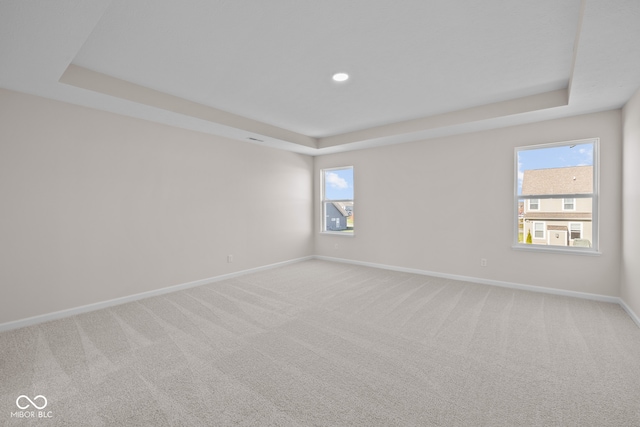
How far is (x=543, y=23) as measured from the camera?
6.64 ft

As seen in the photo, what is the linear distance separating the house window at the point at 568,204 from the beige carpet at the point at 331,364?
47.3 inches

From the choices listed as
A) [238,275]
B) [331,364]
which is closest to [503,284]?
[331,364]

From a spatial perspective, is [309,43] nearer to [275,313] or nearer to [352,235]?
[275,313]

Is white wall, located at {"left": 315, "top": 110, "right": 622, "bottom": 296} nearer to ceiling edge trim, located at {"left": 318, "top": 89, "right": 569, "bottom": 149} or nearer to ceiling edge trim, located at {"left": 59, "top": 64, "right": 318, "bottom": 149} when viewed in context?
ceiling edge trim, located at {"left": 318, "top": 89, "right": 569, "bottom": 149}

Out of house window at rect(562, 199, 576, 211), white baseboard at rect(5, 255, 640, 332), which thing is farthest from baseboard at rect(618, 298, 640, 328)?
house window at rect(562, 199, 576, 211)

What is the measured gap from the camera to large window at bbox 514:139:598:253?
356 centimetres

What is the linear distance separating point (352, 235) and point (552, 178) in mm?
3364

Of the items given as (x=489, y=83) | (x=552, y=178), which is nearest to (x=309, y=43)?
(x=489, y=83)

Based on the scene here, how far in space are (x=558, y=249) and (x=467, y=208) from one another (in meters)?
1.24

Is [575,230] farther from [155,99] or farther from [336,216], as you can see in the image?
[155,99]

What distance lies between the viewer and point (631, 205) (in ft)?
9.78

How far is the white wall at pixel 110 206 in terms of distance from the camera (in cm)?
280

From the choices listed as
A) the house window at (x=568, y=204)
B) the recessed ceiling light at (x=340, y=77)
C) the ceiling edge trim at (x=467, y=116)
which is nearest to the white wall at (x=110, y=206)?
the ceiling edge trim at (x=467, y=116)

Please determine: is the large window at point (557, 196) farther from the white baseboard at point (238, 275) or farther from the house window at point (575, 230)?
the white baseboard at point (238, 275)
